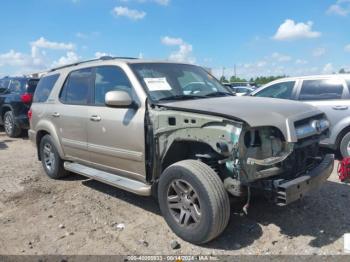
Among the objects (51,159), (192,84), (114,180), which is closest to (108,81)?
(192,84)

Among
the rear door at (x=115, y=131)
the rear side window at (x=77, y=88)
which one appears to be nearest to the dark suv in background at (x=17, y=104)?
the rear side window at (x=77, y=88)

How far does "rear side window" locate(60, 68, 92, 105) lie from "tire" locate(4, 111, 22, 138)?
589cm

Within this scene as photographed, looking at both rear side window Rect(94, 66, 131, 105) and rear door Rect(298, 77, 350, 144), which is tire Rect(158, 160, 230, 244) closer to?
rear side window Rect(94, 66, 131, 105)

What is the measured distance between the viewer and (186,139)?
3.66 meters

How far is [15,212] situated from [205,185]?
2781 millimetres

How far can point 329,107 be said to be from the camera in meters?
6.75

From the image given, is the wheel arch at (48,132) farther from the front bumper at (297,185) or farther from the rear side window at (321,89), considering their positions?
the rear side window at (321,89)

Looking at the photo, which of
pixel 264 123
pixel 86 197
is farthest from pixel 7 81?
pixel 264 123

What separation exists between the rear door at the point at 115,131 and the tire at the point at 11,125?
6.78 metres

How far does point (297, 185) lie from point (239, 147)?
666mm

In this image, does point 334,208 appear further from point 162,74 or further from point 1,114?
point 1,114

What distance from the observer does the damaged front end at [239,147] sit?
3.27 meters

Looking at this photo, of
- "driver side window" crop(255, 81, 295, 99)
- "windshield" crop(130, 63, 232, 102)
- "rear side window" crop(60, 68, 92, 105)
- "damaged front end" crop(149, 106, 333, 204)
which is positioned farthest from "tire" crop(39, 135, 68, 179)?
"driver side window" crop(255, 81, 295, 99)

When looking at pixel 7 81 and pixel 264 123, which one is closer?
pixel 264 123
